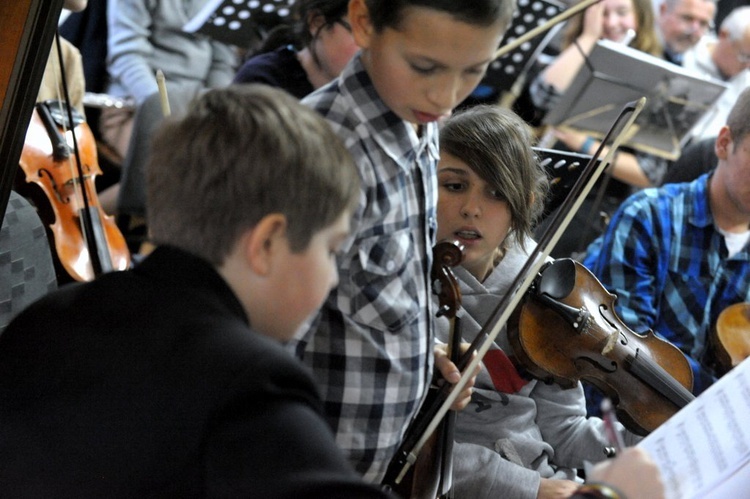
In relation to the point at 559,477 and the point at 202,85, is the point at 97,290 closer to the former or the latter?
the point at 559,477

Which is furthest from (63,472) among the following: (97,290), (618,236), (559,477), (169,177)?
(618,236)

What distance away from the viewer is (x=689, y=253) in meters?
2.13

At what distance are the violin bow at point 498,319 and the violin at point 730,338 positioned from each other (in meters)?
0.83

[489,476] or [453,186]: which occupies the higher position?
[453,186]

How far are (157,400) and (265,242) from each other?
0.54 feet

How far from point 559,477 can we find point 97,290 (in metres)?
0.98

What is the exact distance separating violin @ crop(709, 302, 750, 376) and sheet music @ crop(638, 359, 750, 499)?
1024 millimetres

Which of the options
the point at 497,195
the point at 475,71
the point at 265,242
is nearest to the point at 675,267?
the point at 497,195

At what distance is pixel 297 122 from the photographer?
876 mm

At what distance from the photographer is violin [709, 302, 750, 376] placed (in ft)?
6.77

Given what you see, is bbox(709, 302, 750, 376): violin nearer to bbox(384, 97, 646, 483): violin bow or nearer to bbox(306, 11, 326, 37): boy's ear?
bbox(384, 97, 646, 483): violin bow

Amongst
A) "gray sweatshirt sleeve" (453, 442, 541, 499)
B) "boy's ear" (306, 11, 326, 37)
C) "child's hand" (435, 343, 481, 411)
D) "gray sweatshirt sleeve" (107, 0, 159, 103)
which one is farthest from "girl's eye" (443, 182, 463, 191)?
"gray sweatshirt sleeve" (107, 0, 159, 103)

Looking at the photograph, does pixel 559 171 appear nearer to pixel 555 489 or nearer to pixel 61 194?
pixel 555 489

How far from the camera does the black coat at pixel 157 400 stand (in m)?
0.71
